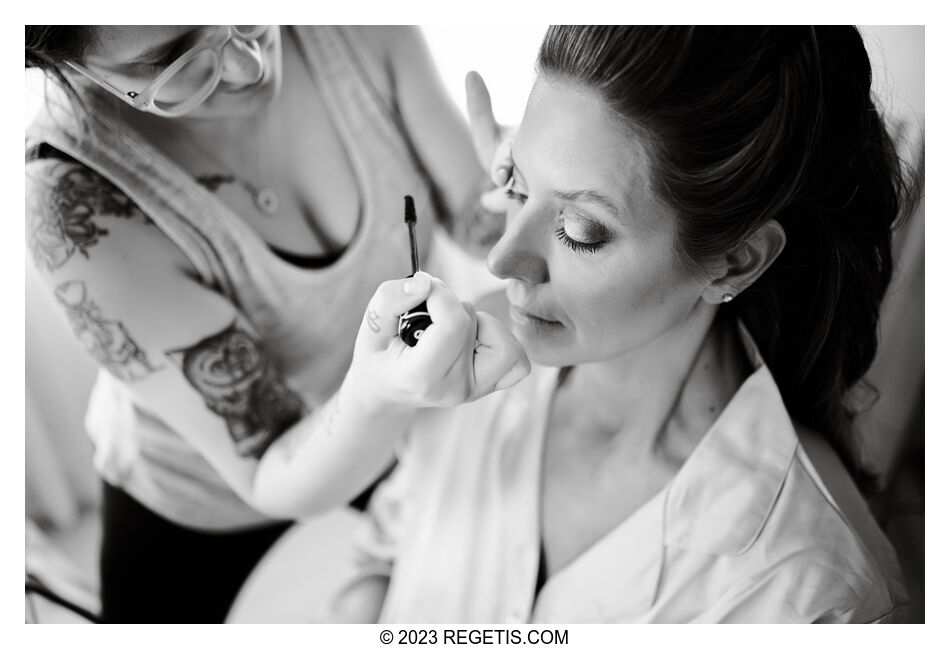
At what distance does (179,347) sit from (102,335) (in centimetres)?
10

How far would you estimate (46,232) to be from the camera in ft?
3.51

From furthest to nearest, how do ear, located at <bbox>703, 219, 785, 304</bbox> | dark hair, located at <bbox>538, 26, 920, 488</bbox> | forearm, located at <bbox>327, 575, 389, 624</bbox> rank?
forearm, located at <bbox>327, 575, 389, 624</bbox>
ear, located at <bbox>703, 219, 785, 304</bbox>
dark hair, located at <bbox>538, 26, 920, 488</bbox>

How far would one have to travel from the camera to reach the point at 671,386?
1.14m

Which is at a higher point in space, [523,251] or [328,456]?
[523,251]

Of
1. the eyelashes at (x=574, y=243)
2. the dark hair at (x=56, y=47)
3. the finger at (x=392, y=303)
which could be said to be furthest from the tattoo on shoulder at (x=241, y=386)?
the eyelashes at (x=574, y=243)

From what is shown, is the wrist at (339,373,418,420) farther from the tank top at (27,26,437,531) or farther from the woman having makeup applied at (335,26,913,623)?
the tank top at (27,26,437,531)

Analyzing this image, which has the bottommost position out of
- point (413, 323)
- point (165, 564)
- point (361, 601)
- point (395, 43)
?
point (361, 601)

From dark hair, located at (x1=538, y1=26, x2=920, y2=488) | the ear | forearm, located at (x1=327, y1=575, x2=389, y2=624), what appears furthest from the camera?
forearm, located at (x1=327, y1=575, x2=389, y2=624)

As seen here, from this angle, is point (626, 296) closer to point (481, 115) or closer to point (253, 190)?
point (481, 115)

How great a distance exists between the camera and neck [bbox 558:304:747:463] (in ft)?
3.65

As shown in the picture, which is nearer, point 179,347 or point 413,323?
point 413,323

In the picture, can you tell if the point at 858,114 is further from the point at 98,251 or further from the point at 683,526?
the point at 98,251

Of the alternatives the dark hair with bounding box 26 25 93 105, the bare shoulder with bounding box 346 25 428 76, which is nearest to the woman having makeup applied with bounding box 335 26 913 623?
the bare shoulder with bounding box 346 25 428 76

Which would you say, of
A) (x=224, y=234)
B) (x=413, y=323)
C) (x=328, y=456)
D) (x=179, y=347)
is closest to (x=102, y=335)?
(x=179, y=347)
